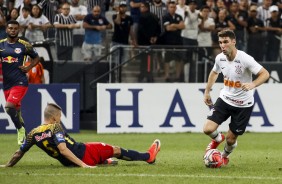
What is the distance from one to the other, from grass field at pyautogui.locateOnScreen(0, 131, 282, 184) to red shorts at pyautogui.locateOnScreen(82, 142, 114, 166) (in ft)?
0.62

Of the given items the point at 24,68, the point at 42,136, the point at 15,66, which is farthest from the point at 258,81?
the point at 15,66

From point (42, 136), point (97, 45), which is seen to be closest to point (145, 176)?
point (42, 136)

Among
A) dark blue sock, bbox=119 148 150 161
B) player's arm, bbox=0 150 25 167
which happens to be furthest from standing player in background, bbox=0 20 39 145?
dark blue sock, bbox=119 148 150 161

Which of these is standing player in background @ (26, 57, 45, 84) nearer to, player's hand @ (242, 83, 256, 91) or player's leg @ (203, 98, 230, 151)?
player's leg @ (203, 98, 230, 151)

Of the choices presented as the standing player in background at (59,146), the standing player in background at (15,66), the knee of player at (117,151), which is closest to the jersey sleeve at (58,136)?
the standing player in background at (59,146)

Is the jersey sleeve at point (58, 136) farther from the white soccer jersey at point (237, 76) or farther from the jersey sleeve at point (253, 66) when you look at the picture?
the jersey sleeve at point (253, 66)

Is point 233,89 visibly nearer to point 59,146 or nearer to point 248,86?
point 248,86

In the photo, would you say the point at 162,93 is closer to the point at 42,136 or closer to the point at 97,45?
the point at 97,45

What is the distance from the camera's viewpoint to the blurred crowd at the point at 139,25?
22.2 metres

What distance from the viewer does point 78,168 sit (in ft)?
40.7

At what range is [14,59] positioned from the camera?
16969 mm

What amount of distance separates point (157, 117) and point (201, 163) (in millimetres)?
7538

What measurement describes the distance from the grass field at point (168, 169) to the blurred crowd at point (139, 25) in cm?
454

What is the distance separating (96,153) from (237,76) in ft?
7.89
